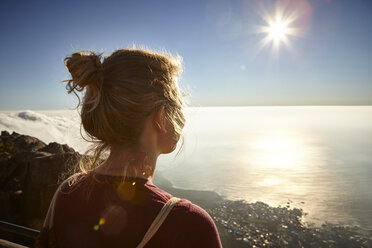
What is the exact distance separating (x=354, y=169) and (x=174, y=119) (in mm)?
162665

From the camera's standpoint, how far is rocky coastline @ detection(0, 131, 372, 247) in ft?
44.6

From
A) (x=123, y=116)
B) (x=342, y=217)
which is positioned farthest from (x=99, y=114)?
(x=342, y=217)

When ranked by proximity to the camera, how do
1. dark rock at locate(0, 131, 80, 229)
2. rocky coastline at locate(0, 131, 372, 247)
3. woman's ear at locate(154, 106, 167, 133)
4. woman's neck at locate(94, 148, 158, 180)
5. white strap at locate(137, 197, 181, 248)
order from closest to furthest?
white strap at locate(137, 197, 181, 248) → woman's neck at locate(94, 148, 158, 180) → woman's ear at locate(154, 106, 167, 133) → dark rock at locate(0, 131, 80, 229) → rocky coastline at locate(0, 131, 372, 247)

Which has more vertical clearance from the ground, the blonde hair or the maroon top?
the blonde hair

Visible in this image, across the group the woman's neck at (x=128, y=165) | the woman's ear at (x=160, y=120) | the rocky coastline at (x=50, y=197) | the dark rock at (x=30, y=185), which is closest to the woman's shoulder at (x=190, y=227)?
the woman's neck at (x=128, y=165)

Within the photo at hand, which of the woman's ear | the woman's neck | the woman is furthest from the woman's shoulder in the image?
the woman's ear

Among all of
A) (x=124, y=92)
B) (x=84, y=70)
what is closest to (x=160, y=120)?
(x=124, y=92)

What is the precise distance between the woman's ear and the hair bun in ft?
1.05

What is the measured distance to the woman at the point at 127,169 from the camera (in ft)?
2.94

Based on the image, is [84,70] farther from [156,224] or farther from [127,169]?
[156,224]

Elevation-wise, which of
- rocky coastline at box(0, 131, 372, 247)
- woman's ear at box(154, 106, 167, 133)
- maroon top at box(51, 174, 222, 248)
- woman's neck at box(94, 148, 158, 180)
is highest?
woman's ear at box(154, 106, 167, 133)

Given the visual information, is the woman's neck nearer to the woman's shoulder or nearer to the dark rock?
the woman's shoulder

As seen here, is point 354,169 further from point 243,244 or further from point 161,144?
point 161,144

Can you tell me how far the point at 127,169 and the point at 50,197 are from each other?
50.1 feet
